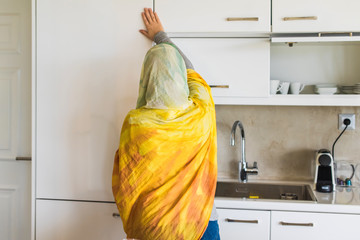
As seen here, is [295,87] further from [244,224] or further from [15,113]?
[15,113]

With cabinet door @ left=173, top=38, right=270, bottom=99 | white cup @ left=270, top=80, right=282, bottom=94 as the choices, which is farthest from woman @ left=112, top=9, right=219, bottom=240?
white cup @ left=270, top=80, right=282, bottom=94

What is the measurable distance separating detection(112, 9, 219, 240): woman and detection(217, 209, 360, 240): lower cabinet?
0.43 meters

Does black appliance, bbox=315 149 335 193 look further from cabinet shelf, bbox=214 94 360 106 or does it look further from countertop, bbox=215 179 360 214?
cabinet shelf, bbox=214 94 360 106

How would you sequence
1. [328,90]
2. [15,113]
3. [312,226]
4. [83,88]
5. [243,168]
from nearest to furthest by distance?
[312,226], [83,88], [328,90], [243,168], [15,113]

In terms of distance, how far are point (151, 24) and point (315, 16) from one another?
862 mm

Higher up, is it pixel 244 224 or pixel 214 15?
pixel 214 15

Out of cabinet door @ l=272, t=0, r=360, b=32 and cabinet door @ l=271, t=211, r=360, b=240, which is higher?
cabinet door @ l=272, t=0, r=360, b=32

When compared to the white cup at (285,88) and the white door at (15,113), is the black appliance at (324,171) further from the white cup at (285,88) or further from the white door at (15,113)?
the white door at (15,113)

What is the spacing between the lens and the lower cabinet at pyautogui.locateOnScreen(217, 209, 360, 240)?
6.89 ft

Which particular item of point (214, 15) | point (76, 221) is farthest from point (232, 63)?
point (76, 221)

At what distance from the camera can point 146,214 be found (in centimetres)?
170

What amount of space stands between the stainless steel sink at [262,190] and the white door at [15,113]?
1303 mm

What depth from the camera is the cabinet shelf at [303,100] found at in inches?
88.3

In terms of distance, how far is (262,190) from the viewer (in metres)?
2.58
